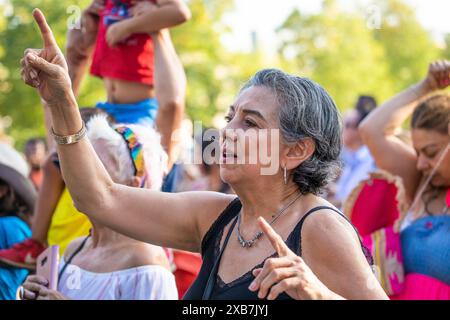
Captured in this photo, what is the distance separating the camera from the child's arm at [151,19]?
4.38 meters

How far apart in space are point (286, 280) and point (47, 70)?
96cm

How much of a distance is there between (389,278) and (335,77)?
27.9 m

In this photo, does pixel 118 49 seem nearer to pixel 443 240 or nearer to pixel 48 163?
pixel 48 163

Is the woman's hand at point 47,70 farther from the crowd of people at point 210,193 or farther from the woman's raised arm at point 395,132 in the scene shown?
the woman's raised arm at point 395,132

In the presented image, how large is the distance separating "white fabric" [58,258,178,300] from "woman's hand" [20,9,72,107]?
104 centimetres

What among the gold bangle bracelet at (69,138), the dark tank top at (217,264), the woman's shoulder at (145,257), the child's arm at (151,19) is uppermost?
the child's arm at (151,19)

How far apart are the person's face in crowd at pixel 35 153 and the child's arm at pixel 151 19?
4.64 m

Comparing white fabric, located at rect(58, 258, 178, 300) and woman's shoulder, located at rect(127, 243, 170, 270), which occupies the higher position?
woman's shoulder, located at rect(127, 243, 170, 270)

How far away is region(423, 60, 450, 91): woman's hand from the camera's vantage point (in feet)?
13.8

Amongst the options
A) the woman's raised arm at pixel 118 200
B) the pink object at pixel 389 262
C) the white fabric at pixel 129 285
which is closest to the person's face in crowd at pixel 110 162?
the white fabric at pixel 129 285

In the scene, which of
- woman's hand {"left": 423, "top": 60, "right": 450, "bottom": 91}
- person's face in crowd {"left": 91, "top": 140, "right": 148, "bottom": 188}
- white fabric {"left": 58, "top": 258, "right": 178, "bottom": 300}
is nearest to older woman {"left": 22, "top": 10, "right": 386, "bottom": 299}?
white fabric {"left": 58, "top": 258, "right": 178, "bottom": 300}

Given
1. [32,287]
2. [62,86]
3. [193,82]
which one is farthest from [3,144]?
[193,82]

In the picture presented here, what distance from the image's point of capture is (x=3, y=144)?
203 inches

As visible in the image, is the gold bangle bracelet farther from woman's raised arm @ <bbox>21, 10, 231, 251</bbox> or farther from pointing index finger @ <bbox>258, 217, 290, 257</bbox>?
pointing index finger @ <bbox>258, 217, 290, 257</bbox>
